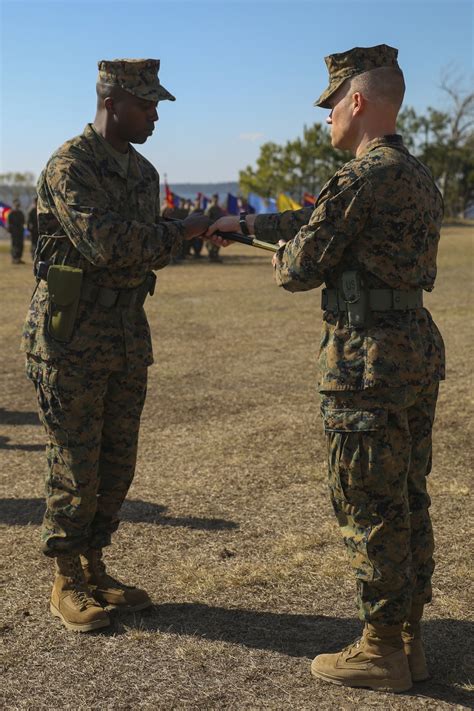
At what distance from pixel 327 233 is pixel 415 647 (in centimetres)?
159

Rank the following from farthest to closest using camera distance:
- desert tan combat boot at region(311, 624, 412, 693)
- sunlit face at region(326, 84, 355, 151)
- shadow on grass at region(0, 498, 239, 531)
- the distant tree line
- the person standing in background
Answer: the distant tree line, the person standing in background, shadow on grass at region(0, 498, 239, 531), desert tan combat boot at region(311, 624, 412, 693), sunlit face at region(326, 84, 355, 151)

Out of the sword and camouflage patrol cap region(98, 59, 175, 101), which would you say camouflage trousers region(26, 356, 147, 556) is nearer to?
the sword

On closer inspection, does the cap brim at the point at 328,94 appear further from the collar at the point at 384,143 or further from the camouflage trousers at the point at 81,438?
the camouflage trousers at the point at 81,438

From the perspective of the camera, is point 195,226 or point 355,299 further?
point 195,226

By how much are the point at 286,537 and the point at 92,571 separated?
1.23 meters

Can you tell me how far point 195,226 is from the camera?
150 inches

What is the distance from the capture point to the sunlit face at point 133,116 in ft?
12.1

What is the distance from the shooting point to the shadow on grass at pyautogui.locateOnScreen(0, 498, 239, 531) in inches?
205

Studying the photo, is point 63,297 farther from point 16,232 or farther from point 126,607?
point 16,232

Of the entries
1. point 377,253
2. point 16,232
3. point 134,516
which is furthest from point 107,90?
point 16,232

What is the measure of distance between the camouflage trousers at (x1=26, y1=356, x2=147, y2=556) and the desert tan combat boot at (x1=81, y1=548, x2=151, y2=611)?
7.0 inches

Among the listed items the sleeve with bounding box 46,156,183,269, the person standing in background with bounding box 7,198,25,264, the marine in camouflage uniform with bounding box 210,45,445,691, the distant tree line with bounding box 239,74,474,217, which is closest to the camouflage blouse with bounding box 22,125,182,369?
the sleeve with bounding box 46,156,183,269

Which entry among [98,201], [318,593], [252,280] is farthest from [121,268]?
[252,280]

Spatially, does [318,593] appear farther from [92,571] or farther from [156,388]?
[156,388]
